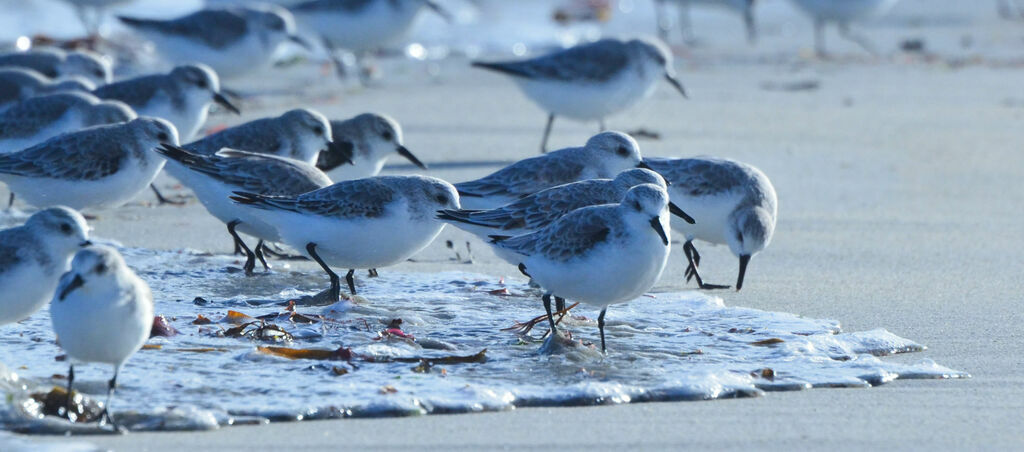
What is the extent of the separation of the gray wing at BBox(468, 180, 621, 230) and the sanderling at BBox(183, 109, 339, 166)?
2.02 meters

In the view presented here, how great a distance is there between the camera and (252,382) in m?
4.66

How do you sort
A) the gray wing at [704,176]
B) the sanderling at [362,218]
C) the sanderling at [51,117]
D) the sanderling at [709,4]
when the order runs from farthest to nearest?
the sanderling at [709,4] → the sanderling at [51,117] → the gray wing at [704,176] → the sanderling at [362,218]

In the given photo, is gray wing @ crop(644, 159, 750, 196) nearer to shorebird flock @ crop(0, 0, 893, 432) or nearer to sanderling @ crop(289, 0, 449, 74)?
shorebird flock @ crop(0, 0, 893, 432)

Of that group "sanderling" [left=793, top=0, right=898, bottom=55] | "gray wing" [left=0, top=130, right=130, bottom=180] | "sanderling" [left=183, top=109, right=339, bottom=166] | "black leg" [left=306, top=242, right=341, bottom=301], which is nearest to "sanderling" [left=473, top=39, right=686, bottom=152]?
"sanderling" [left=183, top=109, right=339, bottom=166]

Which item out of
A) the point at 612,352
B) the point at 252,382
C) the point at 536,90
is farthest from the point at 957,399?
the point at 536,90

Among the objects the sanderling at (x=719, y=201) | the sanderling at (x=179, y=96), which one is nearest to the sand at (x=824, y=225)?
the sanderling at (x=719, y=201)

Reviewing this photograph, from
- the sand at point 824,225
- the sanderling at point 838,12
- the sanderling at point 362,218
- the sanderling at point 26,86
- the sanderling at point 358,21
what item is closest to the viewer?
the sand at point 824,225

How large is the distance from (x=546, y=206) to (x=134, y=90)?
4.70 meters

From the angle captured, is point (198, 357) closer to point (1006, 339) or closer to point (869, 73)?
point (1006, 339)

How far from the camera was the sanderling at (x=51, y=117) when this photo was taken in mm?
8703

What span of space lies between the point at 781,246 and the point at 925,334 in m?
1.89

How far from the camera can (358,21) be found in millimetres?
14945

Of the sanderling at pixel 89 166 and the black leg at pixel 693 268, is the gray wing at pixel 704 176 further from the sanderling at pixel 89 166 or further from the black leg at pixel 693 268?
the sanderling at pixel 89 166

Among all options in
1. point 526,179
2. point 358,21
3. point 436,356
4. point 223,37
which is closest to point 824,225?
point 526,179
